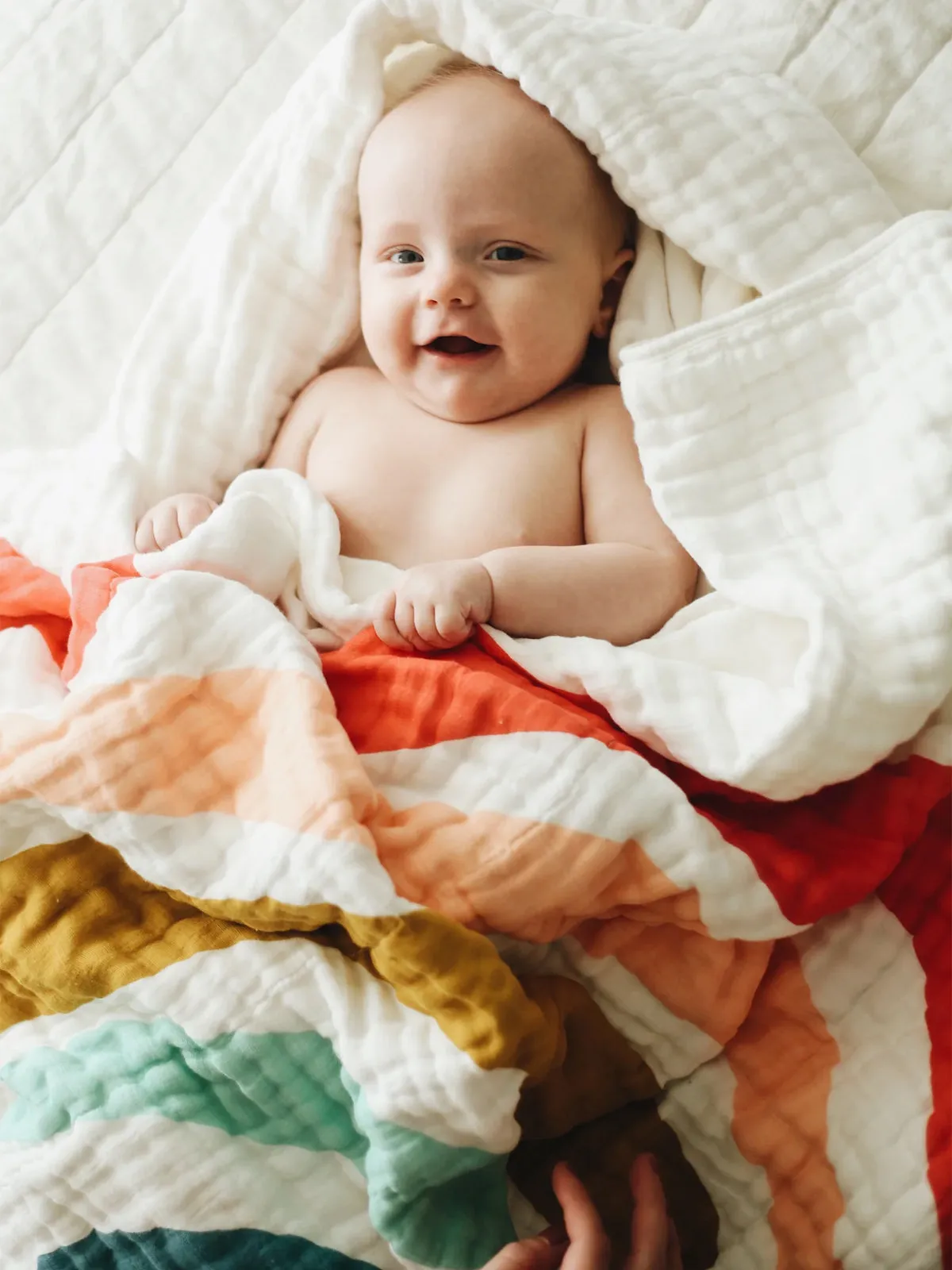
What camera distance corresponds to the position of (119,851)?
665 mm

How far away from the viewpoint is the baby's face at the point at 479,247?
88 cm

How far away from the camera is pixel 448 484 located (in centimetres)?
91

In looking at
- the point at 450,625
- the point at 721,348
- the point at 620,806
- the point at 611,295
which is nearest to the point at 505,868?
the point at 620,806

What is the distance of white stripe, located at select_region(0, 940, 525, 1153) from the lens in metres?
0.60

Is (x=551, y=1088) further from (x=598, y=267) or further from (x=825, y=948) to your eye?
(x=598, y=267)

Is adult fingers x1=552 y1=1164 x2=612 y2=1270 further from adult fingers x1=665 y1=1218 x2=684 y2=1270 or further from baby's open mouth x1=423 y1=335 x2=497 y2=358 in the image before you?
baby's open mouth x1=423 y1=335 x2=497 y2=358

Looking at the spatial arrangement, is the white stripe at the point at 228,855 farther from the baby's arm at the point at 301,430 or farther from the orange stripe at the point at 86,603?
the baby's arm at the point at 301,430

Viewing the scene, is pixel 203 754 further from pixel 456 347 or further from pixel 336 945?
pixel 456 347

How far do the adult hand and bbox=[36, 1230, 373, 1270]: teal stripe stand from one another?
11 centimetres

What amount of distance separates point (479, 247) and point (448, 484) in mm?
192

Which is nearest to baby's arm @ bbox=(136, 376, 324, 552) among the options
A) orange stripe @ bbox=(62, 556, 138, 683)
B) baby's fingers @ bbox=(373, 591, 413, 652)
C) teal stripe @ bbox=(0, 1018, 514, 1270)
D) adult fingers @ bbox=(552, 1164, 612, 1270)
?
orange stripe @ bbox=(62, 556, 138, 683)

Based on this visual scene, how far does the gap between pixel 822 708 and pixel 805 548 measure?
163 millimetres

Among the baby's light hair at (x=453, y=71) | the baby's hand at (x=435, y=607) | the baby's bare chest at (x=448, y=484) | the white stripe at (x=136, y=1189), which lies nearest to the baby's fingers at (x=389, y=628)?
the baby's hand at (x=435, y=607)

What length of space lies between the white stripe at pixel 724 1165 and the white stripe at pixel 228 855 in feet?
0.85
